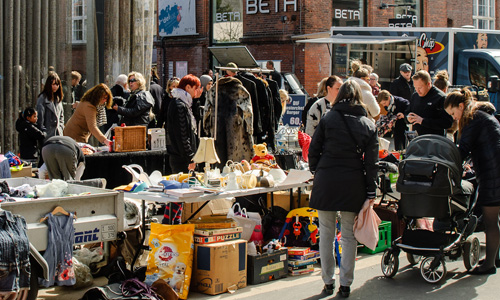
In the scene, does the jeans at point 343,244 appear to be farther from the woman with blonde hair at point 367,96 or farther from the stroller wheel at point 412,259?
the woman with blonde hair at point 367,96

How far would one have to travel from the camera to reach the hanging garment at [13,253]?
5176mm

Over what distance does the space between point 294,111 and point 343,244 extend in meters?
9.64

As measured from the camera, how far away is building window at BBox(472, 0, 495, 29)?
3269cm

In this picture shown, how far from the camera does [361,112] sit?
262 inches

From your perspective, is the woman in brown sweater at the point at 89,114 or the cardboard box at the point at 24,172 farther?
the woman in brown sweater at the point at 89,114

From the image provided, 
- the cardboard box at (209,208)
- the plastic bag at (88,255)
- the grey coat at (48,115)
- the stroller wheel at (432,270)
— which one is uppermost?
the grey coat at (48,115)

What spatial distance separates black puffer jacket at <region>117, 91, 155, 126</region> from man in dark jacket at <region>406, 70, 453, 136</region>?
4.33m

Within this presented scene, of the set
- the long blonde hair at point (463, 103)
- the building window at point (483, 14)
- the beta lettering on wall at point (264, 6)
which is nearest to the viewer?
the long blonde hair at point (463, 103)

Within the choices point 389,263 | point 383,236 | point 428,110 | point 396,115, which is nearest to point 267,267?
point 389,263

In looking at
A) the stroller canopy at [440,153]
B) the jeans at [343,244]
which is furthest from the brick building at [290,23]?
the jeans at [343,244]

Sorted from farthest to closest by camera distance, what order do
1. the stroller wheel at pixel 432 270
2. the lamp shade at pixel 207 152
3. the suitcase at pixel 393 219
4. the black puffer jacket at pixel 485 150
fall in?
the suitcase at pixel 393 219 → the lamp shade at pixel 207 152 → the black puffer jacket at pixel 485 150 → the stroller wheel at pixel 432 270

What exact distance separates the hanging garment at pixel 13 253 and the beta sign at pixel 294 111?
36.1 ft

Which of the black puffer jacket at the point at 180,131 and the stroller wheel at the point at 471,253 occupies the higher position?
the black puffer jacket at the point at 180,131

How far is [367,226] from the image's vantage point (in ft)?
21.3
